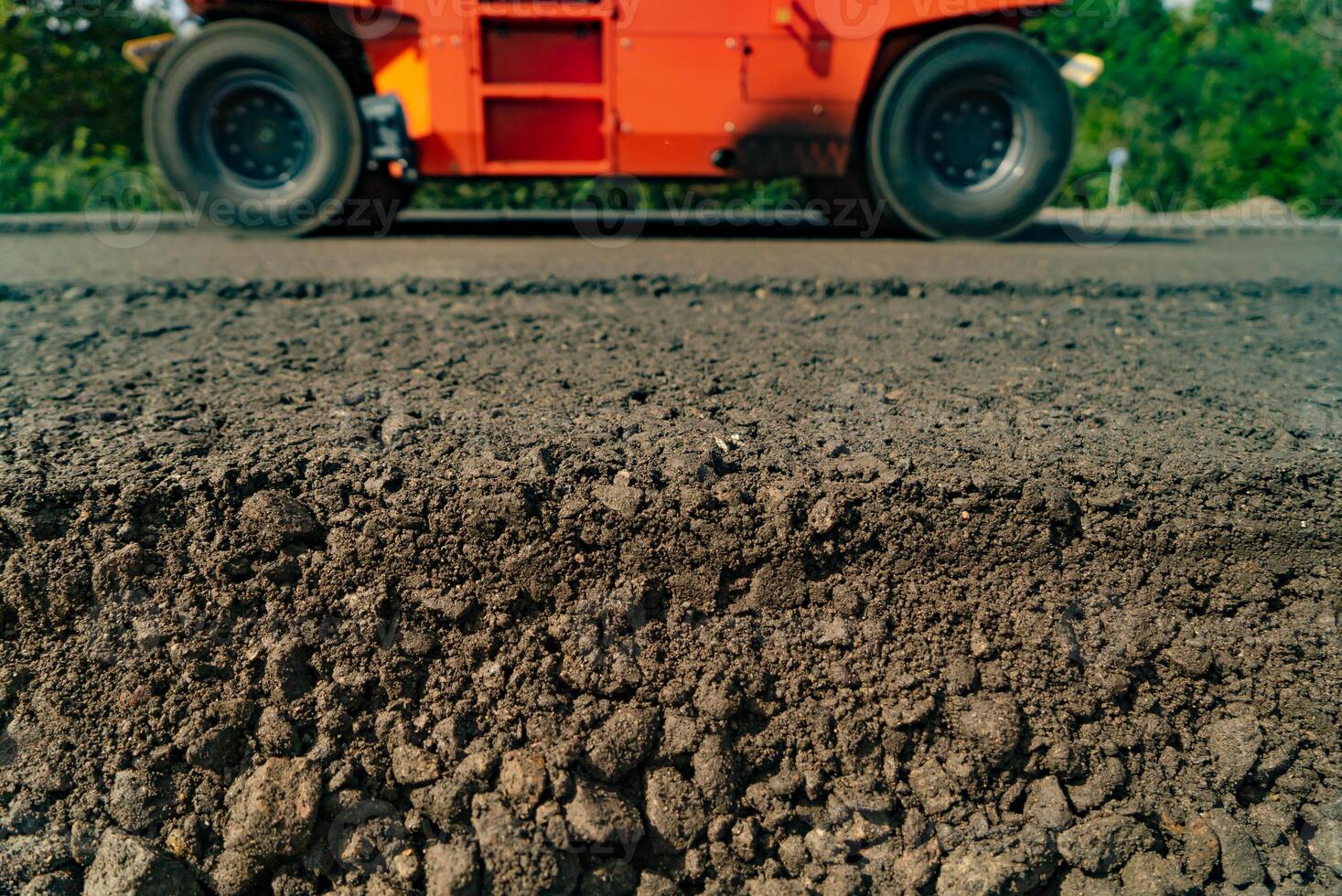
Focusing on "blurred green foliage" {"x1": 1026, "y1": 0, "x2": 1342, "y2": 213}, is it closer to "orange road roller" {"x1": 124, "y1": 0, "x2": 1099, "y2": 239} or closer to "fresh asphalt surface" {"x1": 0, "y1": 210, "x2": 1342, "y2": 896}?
"orange road roller" {"x1": 124, "y1": 0, "x2": 1099, "y2": 239}

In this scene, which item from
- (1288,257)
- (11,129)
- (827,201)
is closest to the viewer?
(1288,257)

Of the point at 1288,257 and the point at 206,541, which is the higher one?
the point at 1288,257

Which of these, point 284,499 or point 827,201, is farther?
point 827,201

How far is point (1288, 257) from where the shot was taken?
4.30 metres

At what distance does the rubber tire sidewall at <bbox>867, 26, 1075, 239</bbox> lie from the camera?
15.0 ft

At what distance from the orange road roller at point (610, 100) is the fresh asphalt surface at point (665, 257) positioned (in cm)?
33

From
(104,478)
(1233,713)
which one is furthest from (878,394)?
(104,478)

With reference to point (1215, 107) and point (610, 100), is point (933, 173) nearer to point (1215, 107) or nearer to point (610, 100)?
point (610, 100)

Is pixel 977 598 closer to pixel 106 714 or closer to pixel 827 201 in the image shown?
pixel 106 714

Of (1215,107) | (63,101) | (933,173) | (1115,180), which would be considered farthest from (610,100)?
(1215,107)

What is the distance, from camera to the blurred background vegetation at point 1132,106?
8.75m

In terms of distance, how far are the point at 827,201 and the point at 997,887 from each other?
471cm

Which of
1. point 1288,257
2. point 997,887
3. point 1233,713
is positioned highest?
point 1288,257

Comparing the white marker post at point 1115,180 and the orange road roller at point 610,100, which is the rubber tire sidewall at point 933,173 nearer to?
the orange road roller at point 610,100
